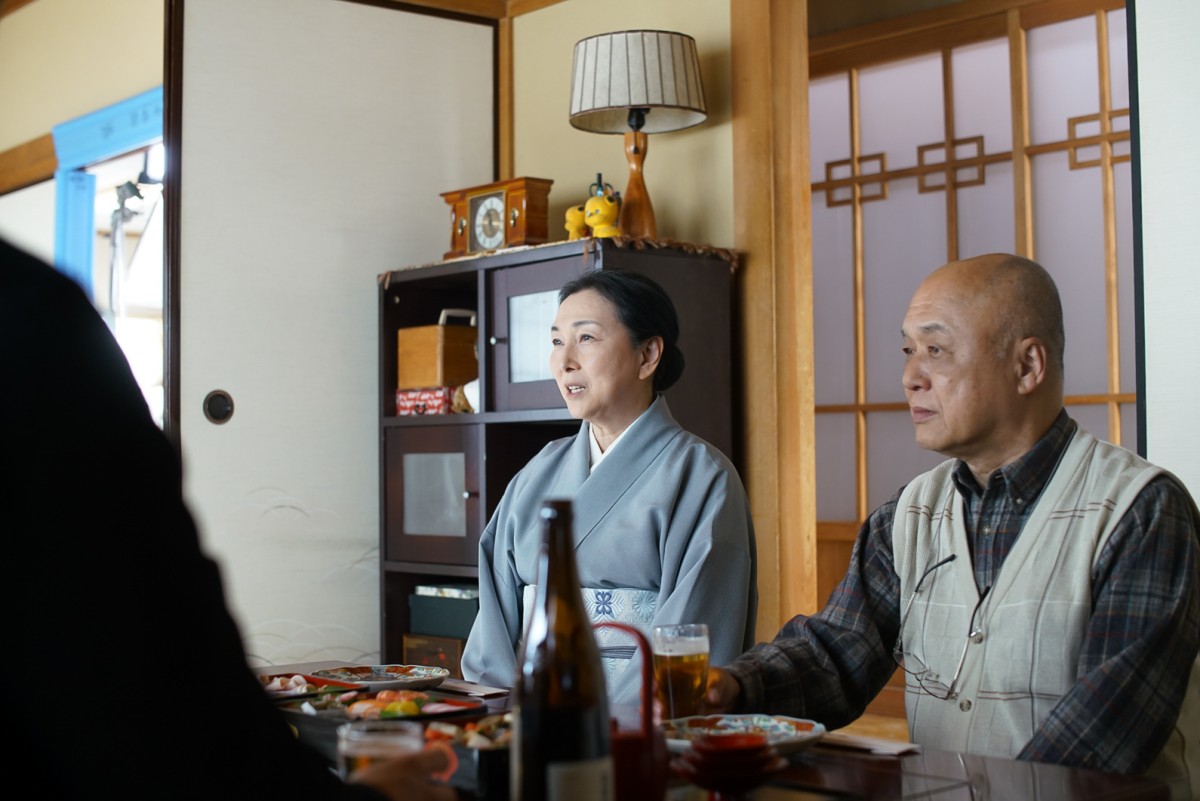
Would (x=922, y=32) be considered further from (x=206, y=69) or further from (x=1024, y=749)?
(x=1024, y=749)

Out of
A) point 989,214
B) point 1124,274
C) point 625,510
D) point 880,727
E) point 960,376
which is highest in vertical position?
point 989,214

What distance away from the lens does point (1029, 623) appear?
184 cm

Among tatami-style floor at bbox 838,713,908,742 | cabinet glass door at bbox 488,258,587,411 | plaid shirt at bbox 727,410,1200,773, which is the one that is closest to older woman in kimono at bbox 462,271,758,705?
plaid shirt at bbox 727,410,1200,773

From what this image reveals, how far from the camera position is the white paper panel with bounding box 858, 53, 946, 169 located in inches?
192

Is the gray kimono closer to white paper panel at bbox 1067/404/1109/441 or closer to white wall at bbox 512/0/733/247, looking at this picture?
white wall at bbox 512/0/733/247

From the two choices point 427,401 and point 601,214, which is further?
point 427,401

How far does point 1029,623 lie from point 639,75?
2.18m

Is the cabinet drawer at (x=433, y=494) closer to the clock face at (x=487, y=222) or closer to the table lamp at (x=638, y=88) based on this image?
the clock face at (x=487, y=222)

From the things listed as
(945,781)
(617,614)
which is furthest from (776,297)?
(945,781)

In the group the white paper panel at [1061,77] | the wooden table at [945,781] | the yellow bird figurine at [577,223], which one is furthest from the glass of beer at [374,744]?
the white paper panel at [1061,77]

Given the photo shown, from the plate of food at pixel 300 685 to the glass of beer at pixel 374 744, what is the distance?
0.73 m

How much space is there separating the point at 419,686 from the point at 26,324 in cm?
120

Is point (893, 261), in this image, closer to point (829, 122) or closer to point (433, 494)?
point (829, 122)

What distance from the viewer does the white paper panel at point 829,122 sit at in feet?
16.8
